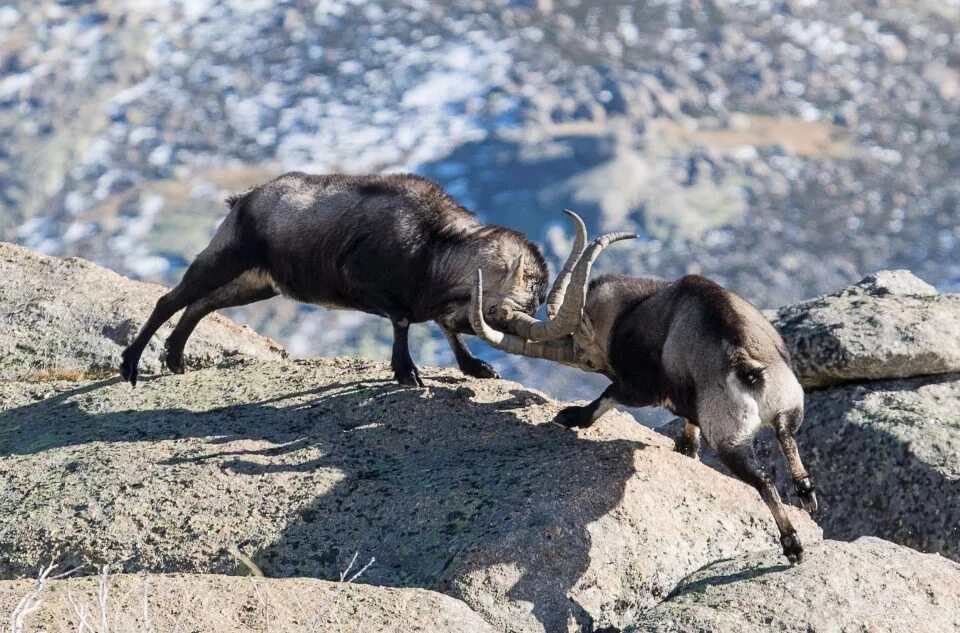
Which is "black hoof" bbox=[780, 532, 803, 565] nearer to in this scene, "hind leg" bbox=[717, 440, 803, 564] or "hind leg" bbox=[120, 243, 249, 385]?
"hind leg" bbox=[717, 440, 803, 564]

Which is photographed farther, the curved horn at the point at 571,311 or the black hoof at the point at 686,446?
the black hoof at the point at 686,446

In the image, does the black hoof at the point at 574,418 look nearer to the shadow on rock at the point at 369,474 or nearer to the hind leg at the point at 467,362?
the shadow on rock at the point at 369,474

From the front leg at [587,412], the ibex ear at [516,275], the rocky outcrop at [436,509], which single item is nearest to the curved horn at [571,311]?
the ibex ear at [516,275]

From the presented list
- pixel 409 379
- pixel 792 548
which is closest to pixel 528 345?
pixel 409 379

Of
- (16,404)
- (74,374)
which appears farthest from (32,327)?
(16,404)

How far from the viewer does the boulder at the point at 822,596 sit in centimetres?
869

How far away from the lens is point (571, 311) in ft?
41.4

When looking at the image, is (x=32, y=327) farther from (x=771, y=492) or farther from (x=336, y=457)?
(x=771, y=492)

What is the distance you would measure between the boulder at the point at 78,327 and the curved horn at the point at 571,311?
366cm

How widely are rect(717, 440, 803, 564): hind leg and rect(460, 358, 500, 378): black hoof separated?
454 cm

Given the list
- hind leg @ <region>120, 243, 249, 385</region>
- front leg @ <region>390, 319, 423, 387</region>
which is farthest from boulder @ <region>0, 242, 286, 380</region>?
front leg @ <region>390, 319, 423, 387</region>

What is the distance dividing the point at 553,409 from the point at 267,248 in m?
4.16

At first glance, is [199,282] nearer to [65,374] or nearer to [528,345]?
[65,374]

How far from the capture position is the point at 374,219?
14625 mm
